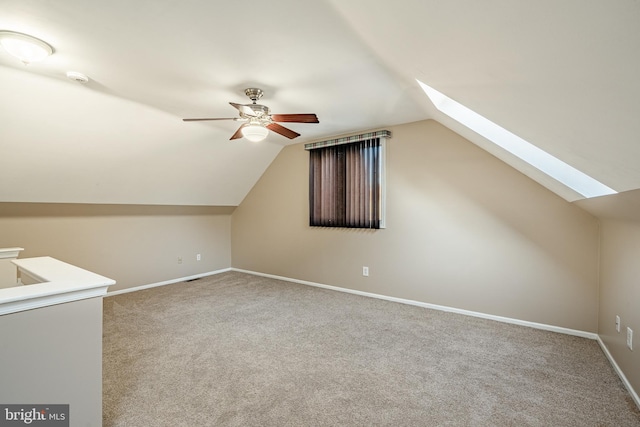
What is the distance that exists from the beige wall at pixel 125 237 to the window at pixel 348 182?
2.12 metres

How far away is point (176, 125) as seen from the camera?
333cm

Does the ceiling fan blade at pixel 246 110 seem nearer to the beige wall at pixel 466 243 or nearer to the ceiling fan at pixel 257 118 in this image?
the ceiling fan at pixel 257 118

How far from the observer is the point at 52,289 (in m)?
1.36

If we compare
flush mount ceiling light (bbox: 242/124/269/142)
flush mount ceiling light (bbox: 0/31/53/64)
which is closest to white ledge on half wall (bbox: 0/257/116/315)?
flush mount ceiling light (bbox: 0/31/53/64)

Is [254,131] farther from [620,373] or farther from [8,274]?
[620,373]

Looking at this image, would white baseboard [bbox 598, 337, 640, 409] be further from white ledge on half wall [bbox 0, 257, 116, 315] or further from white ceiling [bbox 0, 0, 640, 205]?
white ledge on half wall [bbox 0, 257, 116, 315]

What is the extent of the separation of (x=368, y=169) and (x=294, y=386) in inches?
107

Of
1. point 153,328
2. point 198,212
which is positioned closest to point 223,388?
point 153,328

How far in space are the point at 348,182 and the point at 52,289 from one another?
3281mm

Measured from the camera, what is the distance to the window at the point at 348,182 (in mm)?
3824

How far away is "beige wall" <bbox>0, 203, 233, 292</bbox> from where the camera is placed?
3.48 metres

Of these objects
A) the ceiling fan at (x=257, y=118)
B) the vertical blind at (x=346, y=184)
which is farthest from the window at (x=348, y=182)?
the ceiling fan at (x=257, y=118)

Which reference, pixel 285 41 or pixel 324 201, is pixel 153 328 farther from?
pixel 285 41

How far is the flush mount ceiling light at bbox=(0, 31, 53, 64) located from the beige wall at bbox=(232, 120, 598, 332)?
3.15 meters
